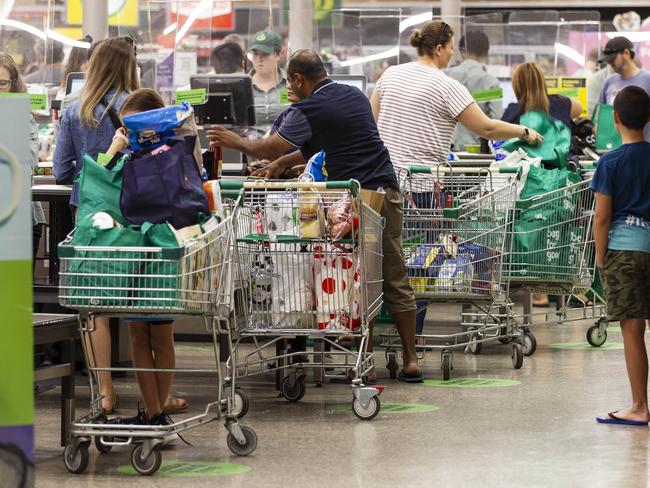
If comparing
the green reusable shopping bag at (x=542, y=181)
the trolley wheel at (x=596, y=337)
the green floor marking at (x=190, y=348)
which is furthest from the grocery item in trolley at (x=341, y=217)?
the trolley wheel at (x=596, y=337)

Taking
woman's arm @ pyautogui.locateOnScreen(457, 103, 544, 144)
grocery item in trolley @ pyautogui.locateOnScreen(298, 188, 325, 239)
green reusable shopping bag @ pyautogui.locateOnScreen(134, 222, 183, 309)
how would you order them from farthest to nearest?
woman's arm @ pyautogui.locateOnScreen(457, 103, 544, 144) → grocery item in trolley @ pyautogui.locateOnScreen(298, 188, 325, 239) → green reusable shopping bag @ pyautogui.locateOnScreen(134, 222, 183, 309)

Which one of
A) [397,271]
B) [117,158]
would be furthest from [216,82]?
[117,158]

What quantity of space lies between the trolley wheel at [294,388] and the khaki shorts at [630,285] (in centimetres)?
162

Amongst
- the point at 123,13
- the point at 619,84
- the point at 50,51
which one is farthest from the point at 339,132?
the point at 123,13

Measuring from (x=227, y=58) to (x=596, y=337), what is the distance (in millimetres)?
4224

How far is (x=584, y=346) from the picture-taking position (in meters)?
8.48

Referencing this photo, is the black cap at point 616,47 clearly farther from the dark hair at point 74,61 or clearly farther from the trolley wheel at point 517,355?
the dark hair at point 74,61

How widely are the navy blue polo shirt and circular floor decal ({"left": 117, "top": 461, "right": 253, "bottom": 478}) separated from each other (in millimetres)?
1840

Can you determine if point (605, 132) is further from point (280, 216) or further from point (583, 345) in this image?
point (280, 216)

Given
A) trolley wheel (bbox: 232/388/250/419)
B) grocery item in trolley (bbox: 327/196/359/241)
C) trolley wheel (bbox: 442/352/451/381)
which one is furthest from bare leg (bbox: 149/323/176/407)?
trolley wheel (bbox: 442/352/451/381)

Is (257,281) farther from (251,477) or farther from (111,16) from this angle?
(111,16)

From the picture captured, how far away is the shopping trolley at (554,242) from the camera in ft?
24.7

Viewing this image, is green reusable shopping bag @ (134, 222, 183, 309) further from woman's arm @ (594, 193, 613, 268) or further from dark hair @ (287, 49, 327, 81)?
woman's arm @ (594, 193, 613, 268)

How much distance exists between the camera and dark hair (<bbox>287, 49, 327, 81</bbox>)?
6.14 meters
